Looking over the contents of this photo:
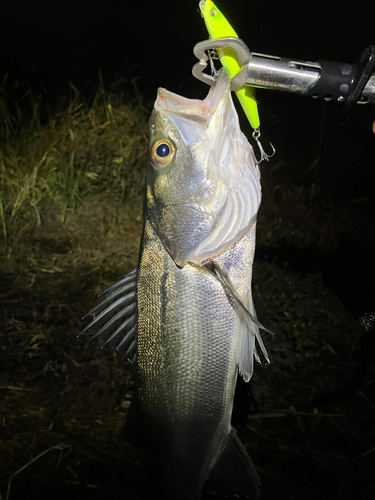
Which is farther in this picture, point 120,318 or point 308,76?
point 120,318

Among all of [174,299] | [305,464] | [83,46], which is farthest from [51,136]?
[305,464]

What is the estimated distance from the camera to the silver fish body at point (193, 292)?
1.22 m

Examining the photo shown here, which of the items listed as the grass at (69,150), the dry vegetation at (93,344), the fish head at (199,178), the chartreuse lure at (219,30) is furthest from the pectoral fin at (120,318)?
the grass at (69,150)

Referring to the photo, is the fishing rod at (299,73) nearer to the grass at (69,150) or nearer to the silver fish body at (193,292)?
the silver fish body at (193,292)

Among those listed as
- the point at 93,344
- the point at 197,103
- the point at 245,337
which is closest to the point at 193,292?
the point at 245,337

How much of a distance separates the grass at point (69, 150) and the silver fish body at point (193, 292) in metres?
3.05

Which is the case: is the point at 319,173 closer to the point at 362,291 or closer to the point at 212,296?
the point at 362,291

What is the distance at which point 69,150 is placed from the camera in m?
4.28

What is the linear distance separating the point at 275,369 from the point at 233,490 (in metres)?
1.53

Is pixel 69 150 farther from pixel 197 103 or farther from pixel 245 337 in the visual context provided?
pixel 245 337

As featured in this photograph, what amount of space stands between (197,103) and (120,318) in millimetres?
795

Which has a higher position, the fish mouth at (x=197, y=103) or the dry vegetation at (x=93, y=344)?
the fish mouth at (x=197, y=103)

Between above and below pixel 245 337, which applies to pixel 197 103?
above

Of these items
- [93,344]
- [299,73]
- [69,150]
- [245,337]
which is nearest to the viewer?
[299,73]
